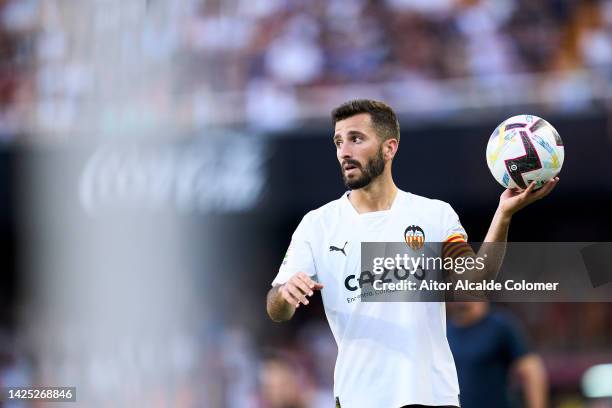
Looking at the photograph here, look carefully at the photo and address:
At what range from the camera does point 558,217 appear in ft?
45.5

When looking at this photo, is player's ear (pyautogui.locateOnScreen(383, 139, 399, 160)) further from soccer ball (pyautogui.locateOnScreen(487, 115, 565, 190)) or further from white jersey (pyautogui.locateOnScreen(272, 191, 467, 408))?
soccer ball (pyautogui.locateOnScreen(487, 115, 565, 190))

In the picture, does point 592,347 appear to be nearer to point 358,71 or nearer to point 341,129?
point 358,71

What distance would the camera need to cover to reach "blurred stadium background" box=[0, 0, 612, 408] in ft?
34.3

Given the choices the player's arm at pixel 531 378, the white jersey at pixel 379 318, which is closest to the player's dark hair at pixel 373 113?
the white jersey at pixel 379 318

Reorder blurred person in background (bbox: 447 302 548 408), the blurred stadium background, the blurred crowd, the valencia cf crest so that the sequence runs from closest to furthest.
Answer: the valencia cf crest
blurred person in background (bbox: 447 302 548 408)
the blurred stadium background
the blurred crowd

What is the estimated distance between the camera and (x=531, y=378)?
6.10 meters

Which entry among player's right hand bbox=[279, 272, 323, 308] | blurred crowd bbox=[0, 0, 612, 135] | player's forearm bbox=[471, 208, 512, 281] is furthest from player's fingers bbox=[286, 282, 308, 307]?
blurred crowd bbox=[0, 0, 612, 135]

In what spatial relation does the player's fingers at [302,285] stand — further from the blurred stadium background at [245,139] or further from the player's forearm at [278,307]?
the blurred stadium background at [245,139]

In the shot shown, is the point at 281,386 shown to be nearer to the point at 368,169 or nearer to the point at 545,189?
the point at 368,169

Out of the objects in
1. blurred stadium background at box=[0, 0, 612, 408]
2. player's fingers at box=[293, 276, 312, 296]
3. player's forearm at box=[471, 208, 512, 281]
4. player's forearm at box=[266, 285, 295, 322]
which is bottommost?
player's forearm at box=[266, 285, 295, 322]

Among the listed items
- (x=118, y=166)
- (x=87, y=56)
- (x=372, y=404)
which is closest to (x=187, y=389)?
(x=118, y=166)

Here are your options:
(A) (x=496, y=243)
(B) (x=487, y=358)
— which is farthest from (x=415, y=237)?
(B) (x=487, y=358)

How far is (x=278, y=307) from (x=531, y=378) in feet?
9.20

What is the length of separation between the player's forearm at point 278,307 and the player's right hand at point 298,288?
7 centimetres
